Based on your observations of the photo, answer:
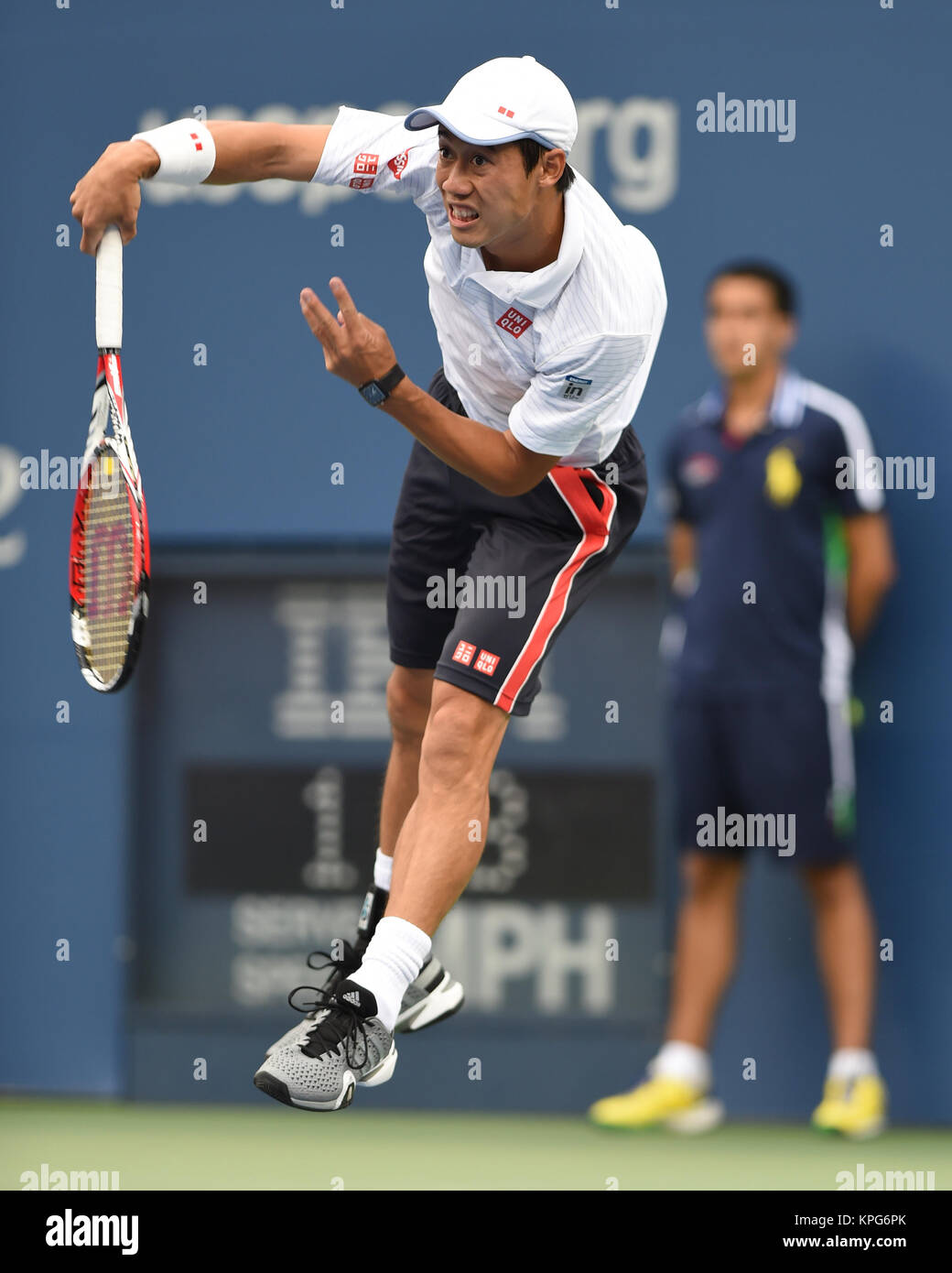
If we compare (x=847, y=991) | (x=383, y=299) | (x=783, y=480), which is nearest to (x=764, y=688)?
(x=783, y=480)

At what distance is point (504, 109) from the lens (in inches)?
133

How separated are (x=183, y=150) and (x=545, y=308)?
744 mm

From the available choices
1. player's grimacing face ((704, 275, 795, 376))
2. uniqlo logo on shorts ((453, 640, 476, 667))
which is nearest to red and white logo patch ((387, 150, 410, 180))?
uniqlo logo on shorts ((453, 640, 476, 667))

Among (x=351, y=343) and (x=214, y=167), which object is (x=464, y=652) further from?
(x=214, y=167)

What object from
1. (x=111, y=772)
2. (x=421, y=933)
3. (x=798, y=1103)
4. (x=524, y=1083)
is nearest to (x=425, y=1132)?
(x=524, y=1083)

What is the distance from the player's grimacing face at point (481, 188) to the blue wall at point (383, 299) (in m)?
2.57

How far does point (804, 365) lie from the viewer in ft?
19.7

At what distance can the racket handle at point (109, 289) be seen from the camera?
3445 millimetres

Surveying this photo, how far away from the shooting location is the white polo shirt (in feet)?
11.6

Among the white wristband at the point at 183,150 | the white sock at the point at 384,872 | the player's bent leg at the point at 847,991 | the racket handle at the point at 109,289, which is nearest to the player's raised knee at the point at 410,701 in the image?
the white sock at the point at 384,872

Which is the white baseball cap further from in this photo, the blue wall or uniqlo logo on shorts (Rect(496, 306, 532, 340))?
the blue wall

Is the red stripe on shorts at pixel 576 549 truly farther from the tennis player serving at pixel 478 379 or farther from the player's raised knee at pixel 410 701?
the player's raised knee at pixel 410 701

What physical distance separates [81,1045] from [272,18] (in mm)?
3450

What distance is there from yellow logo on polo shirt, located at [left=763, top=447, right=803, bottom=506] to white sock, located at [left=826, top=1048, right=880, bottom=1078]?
5.54ft
